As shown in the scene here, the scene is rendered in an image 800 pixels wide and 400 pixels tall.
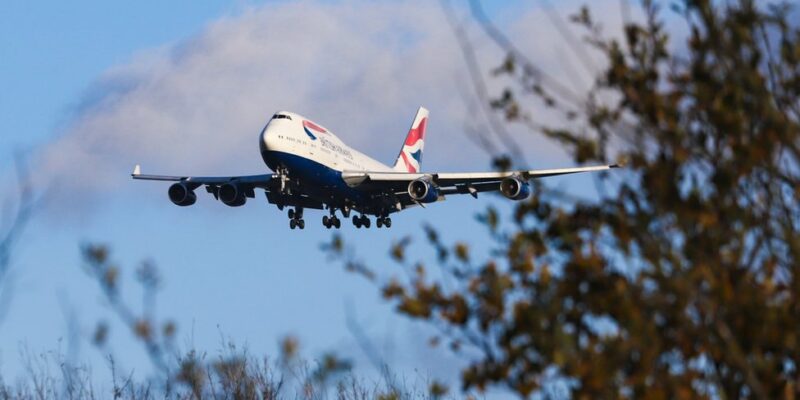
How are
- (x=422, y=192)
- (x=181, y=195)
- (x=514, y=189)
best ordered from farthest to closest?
(x=181, y=195), (x=422, y=192), (x=514, y=189)

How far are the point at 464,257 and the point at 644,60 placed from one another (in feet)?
6.39

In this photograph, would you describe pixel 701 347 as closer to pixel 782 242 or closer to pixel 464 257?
pixel 782 242

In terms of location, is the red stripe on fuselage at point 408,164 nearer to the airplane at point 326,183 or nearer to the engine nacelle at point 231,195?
the airplane at point 326,183

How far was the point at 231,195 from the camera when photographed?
55.3m

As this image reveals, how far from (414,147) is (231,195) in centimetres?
2150

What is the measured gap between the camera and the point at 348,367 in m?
8.72

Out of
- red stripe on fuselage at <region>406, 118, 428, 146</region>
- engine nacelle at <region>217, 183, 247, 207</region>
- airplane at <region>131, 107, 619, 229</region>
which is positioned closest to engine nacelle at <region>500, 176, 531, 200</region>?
airplane at <region>131, 107, 619, 229</region>

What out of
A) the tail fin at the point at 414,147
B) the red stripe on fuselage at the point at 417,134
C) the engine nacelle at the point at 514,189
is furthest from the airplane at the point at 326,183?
the red stripe on fuselage at the point at 417,134

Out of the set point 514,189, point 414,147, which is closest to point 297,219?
point 514,189

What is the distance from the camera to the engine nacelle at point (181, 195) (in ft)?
190

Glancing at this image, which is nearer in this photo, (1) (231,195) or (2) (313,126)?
(2) (313,126)

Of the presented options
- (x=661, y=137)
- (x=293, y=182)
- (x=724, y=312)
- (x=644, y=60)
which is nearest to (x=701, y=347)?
(x=724, y=312)

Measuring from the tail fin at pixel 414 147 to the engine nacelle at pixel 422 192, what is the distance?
15.9 m

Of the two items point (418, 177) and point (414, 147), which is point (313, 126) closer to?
point (418, 177)
